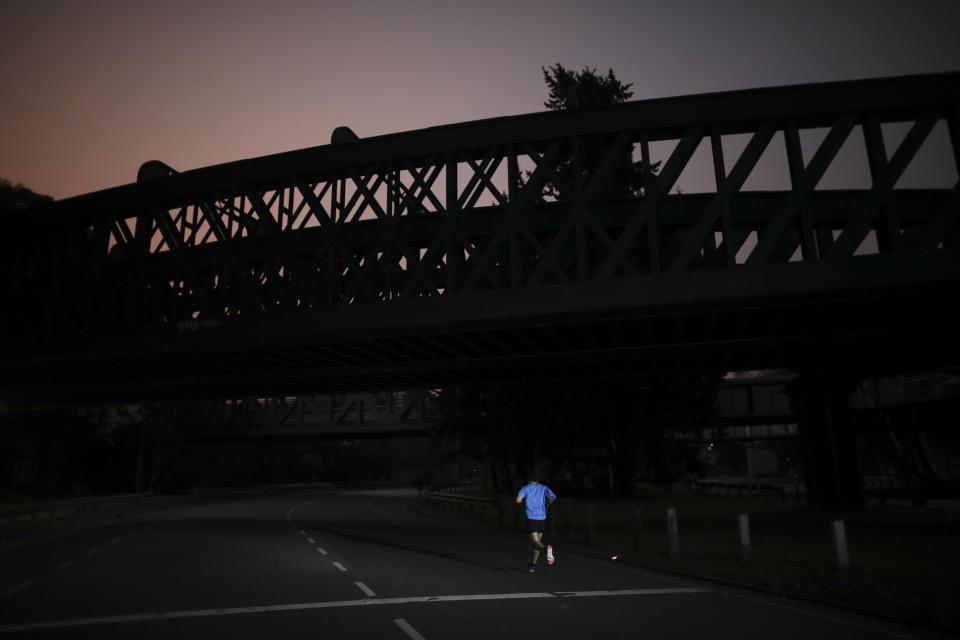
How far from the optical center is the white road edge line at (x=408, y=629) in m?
7.49

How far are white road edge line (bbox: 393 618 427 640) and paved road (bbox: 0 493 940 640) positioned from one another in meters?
0.01

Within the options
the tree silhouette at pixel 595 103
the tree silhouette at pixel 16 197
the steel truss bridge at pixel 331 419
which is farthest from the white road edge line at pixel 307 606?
the steel truss bridge at pixel 331 419

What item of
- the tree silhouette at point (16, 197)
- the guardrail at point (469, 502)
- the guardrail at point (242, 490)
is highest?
the tree silhouette at point (16, 197)

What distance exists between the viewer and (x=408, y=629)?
791cm

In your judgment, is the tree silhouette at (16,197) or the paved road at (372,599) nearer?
the paved road at (372,599)

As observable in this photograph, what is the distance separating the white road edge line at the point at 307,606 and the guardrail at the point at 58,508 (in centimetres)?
1930

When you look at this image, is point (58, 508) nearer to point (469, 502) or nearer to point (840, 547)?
point (469, 502)

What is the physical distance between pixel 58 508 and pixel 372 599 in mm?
26791

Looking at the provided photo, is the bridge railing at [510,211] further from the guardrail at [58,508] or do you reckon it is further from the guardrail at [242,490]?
the guardrail at [242,490]

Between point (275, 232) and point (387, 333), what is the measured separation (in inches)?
222

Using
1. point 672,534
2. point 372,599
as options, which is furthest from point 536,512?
point 372,599

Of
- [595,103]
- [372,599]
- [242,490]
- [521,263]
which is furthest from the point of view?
[242,490]

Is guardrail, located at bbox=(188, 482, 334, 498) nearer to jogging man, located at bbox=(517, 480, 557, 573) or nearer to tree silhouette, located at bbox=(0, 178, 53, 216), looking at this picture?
tree silhouette, located at bbox=(0, 178, 53, 216)

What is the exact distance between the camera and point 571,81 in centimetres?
4303
